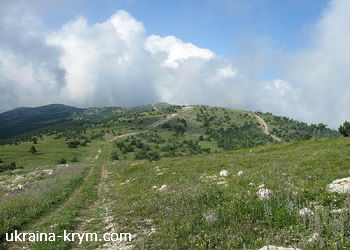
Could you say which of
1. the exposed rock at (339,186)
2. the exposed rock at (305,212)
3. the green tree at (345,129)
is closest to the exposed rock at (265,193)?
the exposed rock at (305,212)

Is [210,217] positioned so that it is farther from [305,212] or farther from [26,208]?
[26,208]

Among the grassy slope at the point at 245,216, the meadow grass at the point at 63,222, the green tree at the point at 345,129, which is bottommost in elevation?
the meadow grass at the point at 63,222

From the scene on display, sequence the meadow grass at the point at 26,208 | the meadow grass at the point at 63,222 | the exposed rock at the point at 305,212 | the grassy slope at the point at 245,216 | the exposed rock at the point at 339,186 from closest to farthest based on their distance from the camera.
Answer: the grassy slope at the point at 245,216
the exposed rock at the point at 305,212
the meadow grass at the point at 63,222
the exposed rock at the point at 339,186
the meadow grass at the point at 26,208

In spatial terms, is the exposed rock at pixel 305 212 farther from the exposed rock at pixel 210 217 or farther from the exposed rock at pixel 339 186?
the exposed rock at pixel 210 217

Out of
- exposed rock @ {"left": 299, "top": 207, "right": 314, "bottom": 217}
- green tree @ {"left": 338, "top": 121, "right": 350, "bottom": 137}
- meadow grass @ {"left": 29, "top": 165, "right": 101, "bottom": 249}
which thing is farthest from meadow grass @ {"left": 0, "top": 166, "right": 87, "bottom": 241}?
green tree @ {"left": 338, "top": 121, "right": 350, "bottom": 137}

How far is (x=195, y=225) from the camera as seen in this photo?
35.3 ft

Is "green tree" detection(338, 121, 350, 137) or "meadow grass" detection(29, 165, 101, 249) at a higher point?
"green tree" detection(338, 121, 350, 137)

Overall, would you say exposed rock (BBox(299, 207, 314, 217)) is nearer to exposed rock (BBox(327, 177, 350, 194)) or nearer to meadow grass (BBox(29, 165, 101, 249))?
exposed rock (BBox(327, 177, 350, 194))

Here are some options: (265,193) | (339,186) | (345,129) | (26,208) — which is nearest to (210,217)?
(265,193)

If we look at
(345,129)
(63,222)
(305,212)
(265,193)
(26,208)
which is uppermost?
(345,129)

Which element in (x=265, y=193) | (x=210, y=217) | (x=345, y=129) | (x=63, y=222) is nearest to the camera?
(x=210, y=217)

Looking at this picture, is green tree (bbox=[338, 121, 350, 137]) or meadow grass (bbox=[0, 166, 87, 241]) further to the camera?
green tree (bbox=[338, 121, 350, 137])

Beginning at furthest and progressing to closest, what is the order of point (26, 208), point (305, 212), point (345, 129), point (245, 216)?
point (345, 129) < point (26, 208) < point (245, 216) < point (305, 212)

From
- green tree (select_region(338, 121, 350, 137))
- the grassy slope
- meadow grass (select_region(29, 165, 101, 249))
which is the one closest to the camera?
the grassy slope
